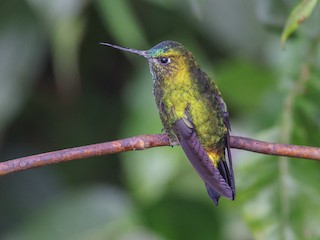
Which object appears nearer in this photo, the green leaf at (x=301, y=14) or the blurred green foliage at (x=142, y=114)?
the green leaf at (x=301, y=14)

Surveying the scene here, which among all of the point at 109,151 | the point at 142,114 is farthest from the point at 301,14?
the point at 142,114

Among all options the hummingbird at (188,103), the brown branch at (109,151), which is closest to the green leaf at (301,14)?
the hummingbird at (188,103)

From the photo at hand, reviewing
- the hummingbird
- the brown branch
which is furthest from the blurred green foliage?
the brown branch

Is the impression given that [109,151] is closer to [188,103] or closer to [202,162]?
[202,162]

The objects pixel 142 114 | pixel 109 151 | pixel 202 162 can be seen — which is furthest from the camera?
pixel 142 114

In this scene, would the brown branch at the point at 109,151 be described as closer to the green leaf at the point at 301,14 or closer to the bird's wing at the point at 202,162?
the bird's wing at the point at 202,162

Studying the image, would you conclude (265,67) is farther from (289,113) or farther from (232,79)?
(289,113)

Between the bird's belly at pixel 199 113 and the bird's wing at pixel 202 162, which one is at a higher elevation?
the bird's belly at pixel 199 113

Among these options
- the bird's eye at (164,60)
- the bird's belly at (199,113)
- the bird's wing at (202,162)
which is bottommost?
the bird's wing at (202,162)
